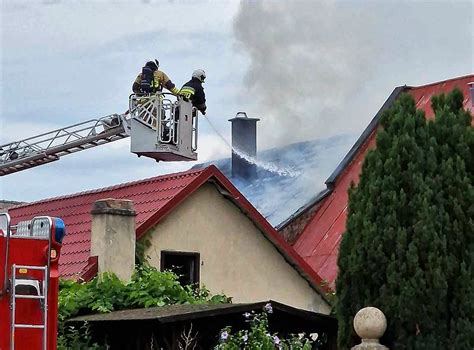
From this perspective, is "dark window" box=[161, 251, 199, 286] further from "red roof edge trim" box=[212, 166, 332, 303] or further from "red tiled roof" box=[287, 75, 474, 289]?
"red tiled roof" box=[287, 75, 474, 289]

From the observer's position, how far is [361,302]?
13.2 meters

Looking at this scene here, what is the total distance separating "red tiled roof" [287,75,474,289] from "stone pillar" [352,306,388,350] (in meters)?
11.1

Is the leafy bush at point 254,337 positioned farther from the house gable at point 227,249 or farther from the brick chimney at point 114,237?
the house gable at point 227,249

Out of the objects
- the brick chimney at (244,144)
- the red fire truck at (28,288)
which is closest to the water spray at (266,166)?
the brick chimney at (244,144)

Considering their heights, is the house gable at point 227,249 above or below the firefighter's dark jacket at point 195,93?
below

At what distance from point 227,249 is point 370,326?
7.74 meters

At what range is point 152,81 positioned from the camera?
21.5 m

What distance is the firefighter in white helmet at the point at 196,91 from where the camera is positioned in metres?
21.7

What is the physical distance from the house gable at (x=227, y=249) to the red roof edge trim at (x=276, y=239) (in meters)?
0.09

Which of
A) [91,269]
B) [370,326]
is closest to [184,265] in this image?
[91,269]

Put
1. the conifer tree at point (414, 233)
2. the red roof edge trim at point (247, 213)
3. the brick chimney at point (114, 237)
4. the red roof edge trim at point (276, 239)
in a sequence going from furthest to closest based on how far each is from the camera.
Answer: the red roof edge trim at point (276, 239) → the red roof edge trim at point (247, 213) → the brick chimney at point (114, 237) → the conifer tree at point (414, 233)

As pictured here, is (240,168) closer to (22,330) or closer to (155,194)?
(155,194)

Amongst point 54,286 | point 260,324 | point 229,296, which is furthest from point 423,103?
point 54,286

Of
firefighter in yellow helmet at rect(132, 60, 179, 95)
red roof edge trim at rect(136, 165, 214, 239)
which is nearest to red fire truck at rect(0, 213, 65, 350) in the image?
red roof edge trim at rect(136, 165, 214, 239)
